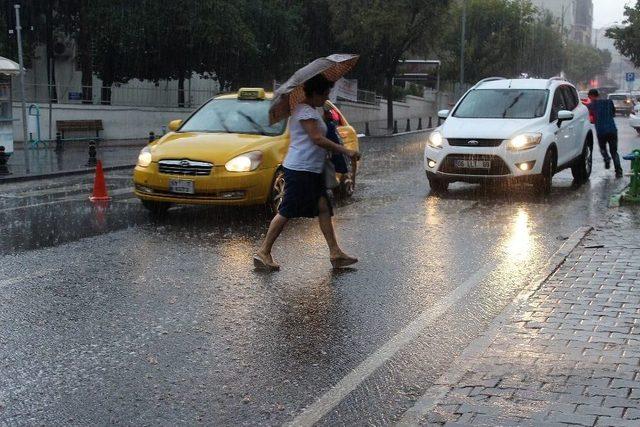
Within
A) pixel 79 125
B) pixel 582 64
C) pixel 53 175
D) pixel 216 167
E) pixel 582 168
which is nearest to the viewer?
pixel 216 167

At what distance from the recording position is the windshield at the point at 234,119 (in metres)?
12.2

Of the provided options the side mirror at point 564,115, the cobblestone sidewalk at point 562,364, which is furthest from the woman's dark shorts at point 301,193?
the side mirror at point 564,115

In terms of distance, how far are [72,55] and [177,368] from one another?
35.0 meters

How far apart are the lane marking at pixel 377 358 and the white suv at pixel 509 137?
6.08 meters

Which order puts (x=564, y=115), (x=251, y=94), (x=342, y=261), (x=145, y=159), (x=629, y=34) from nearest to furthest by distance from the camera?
(x=342, y=261) < (x=145, y=159) < (x=251, y=94) < (x=564, y=115) < (x=629, y=34)

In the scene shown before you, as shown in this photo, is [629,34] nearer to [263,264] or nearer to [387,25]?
[387,25]

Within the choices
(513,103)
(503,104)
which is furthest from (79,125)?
(513,103)

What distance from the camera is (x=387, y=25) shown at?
129 ft

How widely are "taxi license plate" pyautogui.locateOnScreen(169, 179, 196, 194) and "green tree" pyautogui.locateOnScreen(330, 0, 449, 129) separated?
96.5ft

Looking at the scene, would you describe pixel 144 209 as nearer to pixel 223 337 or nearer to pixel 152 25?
pixel 223 337

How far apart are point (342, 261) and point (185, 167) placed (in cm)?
338

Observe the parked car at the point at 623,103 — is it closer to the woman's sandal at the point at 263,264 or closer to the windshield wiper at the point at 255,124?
the windshield wiper at the point at 255,124

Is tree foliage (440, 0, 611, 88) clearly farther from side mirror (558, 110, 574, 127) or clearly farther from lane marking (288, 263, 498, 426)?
lane marking (288, 263, 498, 426)

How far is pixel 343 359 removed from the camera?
554 cm
